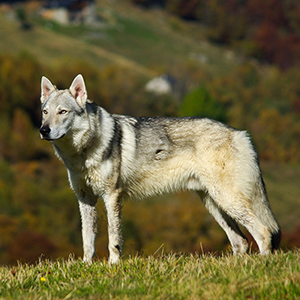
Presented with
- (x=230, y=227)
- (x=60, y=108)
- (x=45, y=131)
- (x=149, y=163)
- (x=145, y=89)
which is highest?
(x=60, y=108)

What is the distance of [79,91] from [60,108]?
0.48 m

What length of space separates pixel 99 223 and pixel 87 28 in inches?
4616

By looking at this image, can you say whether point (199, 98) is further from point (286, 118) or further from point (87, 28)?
point (87, 28)

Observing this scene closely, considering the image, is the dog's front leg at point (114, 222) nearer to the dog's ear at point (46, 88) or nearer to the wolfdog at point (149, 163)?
the wolfdog at point (149, 163)

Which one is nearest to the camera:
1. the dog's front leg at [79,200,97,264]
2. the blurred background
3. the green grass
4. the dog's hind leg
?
the green grass

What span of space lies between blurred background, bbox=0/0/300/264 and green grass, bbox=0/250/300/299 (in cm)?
2296

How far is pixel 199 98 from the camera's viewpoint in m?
96.6

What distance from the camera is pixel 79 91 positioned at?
7.76m

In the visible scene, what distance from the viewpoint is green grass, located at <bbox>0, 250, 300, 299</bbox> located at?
5.01 meters

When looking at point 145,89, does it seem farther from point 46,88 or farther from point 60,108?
point 60,108

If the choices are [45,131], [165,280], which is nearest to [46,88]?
[45,131]

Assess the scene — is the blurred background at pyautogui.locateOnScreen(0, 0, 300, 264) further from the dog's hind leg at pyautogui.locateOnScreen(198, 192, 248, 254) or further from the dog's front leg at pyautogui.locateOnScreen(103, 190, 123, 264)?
the dog's front leg at pyautogui.locateOnScreen(103, 190, 123, 264)

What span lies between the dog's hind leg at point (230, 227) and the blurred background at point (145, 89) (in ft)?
68.6

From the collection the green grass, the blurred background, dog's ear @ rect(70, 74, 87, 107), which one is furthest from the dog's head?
the blurred background
